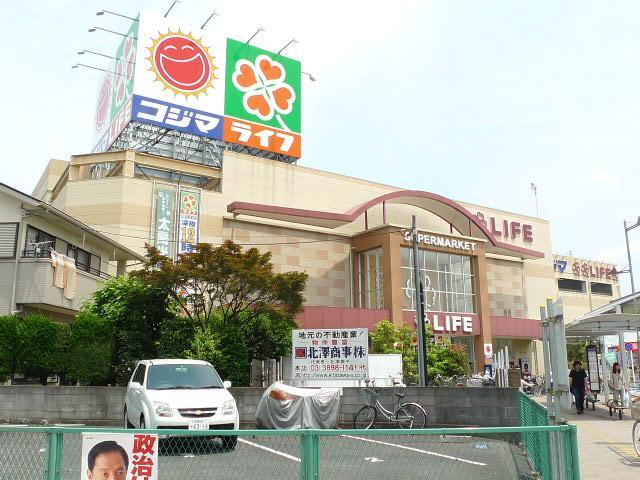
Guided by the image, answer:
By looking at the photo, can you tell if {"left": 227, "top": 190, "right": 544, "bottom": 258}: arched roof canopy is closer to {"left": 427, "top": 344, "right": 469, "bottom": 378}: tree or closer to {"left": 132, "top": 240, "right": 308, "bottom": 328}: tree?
{"left": 427, "top": 344, "right": 469, "bottom": 378}: tree

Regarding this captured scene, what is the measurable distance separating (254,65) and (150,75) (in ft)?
24.5

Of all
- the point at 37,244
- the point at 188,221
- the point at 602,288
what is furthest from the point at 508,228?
the point at 37,244

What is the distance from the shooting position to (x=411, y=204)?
40594 mm

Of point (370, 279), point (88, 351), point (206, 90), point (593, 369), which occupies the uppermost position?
point (206, 90)

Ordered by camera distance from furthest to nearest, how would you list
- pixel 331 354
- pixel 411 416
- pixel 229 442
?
pixel 331 354
pixel 411 416
pixel 229 442

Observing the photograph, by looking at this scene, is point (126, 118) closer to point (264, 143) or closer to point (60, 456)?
point (264, 143)

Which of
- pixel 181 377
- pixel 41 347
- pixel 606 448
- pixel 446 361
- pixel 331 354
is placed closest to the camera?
pixel 606 448

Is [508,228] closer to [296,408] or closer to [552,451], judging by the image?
[296,408]

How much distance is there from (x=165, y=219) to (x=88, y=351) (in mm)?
15009

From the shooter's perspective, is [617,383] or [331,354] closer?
[331,354]

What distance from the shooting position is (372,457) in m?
9.59

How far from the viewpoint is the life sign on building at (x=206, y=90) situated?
3741cm

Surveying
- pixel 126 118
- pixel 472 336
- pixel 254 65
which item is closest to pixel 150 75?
pixel 126 118

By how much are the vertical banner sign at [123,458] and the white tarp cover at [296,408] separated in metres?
8.53
